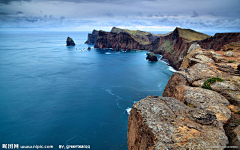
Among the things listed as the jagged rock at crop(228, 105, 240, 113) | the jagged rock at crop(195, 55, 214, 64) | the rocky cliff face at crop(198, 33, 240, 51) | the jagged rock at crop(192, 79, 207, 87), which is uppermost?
the rocky cliff face at crop(198, 33, 240, 51)

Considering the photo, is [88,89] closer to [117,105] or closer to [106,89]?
[106,89]

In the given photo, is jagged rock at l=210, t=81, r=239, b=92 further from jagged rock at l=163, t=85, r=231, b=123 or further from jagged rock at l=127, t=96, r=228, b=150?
jagged rock at l=127, t=96, r=228, b=150

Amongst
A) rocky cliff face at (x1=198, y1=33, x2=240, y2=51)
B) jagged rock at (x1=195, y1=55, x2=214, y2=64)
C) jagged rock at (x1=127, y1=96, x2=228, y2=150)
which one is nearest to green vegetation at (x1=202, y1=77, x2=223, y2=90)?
jagged rock at (x1=127, y1=96, x2=228, y2=150)

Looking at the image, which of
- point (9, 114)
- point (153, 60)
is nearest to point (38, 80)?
point (9, 114)

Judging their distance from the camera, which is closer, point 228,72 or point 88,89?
point 228,72

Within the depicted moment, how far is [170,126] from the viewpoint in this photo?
11.2 m

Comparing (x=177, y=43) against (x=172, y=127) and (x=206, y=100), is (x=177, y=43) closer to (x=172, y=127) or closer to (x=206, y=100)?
(x=206, y=100)

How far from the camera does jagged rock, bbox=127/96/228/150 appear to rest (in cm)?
968

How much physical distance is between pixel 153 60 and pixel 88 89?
84975mm

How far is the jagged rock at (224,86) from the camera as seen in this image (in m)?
15.7

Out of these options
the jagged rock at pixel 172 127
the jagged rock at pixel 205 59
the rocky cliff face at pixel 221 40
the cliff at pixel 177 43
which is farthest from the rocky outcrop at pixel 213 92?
the cliff at pixel 177 43

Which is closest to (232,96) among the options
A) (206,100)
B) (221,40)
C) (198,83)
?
(206,100)

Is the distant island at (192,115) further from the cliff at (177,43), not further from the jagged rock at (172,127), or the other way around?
the cliff at (177,43)

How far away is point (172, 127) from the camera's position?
1109cm
